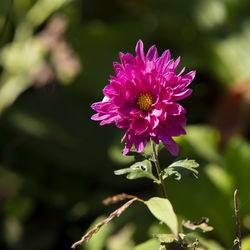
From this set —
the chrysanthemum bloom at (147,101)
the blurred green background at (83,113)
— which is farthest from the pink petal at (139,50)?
the blurred green background at (83,113)

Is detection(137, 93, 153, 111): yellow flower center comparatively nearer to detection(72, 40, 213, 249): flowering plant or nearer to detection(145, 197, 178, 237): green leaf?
detection(72, 40, 213, 249): flowering plant

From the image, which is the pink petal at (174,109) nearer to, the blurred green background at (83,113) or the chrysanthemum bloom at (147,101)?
the chrysanthemum bloom at (147,101)

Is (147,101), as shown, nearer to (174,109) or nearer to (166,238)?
(174,109)

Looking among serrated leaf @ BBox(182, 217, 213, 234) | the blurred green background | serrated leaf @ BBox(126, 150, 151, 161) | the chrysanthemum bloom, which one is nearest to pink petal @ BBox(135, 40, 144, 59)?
the chrysanthemum bloom

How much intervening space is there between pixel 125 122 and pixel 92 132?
1.05 meters

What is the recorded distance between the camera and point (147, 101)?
52cm

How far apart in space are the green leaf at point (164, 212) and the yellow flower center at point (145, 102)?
11cm

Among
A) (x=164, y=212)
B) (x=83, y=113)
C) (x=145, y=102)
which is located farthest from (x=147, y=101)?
(x=83, y=113)

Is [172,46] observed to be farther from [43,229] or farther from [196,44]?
[43,229]

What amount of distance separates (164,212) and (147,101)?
13 cm

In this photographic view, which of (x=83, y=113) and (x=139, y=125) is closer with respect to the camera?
(x=139, y=125)

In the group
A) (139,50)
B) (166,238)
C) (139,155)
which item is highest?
(139,50)

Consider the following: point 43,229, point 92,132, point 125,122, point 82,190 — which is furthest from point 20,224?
point 125,122

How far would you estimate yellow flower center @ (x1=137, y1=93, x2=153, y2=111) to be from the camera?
0.52 m
